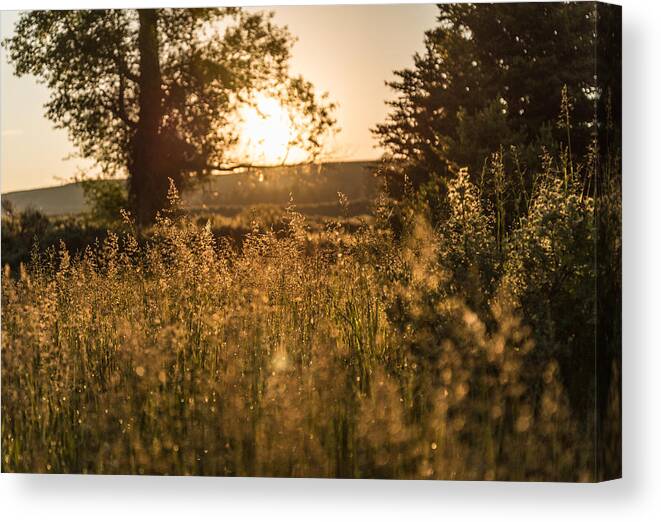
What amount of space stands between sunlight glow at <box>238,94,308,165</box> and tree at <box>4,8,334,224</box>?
63mm

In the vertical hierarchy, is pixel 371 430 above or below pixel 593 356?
below

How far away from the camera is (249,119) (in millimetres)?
7055

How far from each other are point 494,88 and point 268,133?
1.47 meters

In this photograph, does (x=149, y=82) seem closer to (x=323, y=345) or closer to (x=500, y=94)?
(x=323, y=345)

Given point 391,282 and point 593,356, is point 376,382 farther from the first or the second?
point 593,356

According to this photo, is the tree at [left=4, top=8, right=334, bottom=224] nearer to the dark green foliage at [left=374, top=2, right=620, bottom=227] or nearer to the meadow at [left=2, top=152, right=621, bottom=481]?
the meadow at [left=2, top=152, right=621, bottom=481]

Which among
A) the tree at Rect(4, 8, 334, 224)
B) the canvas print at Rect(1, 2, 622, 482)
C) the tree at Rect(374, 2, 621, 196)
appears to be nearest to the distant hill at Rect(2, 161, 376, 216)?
the canvas print at Rect(1, 2, 622, 482)

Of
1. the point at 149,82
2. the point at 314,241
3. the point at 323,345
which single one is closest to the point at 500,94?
the point at 314,241

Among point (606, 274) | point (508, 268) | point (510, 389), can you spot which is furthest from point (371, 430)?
point (606, 274)

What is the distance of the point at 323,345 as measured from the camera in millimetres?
6734

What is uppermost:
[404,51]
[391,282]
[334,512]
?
[404,51]

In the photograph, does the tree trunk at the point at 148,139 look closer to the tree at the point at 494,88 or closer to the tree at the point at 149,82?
the tree at the point at 149,82

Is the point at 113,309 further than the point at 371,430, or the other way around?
the point at 113,309

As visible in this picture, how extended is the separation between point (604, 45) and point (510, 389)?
6.88 feet
